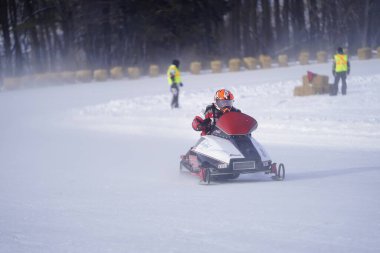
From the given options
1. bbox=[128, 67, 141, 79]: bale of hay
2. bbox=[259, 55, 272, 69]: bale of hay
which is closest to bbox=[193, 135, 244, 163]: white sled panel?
bbox=[259, 55, 272, 69]: bale of hay

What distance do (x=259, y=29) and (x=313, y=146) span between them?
2046 inches

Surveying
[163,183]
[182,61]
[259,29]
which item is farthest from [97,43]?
[163,183]

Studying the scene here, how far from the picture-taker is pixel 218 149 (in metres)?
9.73

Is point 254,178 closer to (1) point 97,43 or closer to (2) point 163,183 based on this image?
(2) point 163,183

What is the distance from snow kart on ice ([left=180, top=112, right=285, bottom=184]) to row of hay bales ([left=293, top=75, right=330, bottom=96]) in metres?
14.6

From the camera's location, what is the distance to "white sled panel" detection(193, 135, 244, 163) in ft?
31.2

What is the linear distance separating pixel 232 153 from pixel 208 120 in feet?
3.80

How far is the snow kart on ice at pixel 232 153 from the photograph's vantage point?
372 inches

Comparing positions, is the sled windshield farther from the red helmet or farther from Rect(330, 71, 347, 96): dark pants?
Rect(330, 71, 347, 96): dark pants

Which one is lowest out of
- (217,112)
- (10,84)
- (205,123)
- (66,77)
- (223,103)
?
(205,123)

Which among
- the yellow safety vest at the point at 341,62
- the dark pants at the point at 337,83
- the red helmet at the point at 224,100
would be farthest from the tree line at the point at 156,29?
the red helmet at the point at 224,100

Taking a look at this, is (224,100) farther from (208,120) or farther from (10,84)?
(10,84)

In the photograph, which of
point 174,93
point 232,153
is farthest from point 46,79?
point 232,153

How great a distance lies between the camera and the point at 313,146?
13.9 meters
